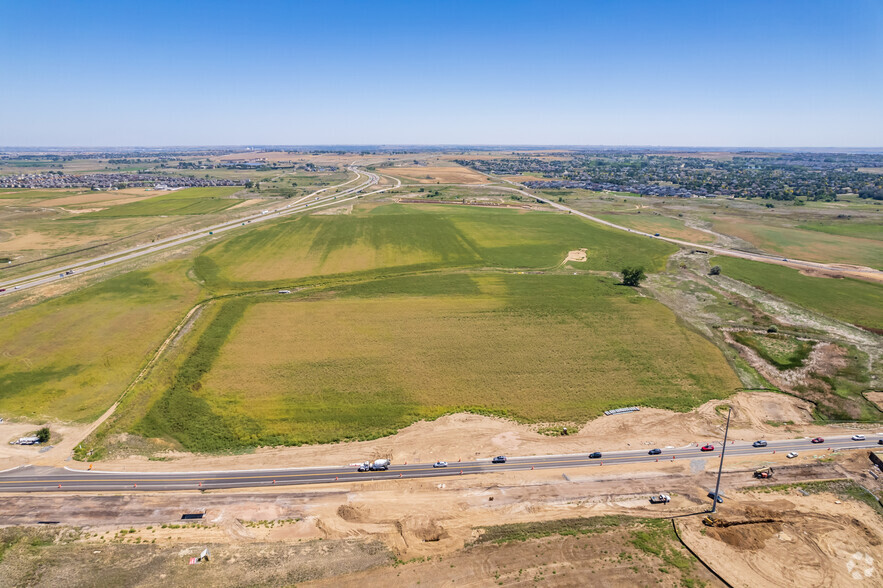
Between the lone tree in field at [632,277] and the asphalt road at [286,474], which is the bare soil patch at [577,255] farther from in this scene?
the asphalt road at [286,474]

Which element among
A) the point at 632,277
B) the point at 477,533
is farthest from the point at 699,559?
the point at 632,277

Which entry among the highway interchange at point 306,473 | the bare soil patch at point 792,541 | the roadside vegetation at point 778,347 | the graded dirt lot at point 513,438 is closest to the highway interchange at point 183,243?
the roadside vegetation at point 778,347

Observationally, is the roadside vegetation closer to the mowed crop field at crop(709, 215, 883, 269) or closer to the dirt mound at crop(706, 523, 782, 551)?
the dirt mound at crop(706, 523, 782, 551)

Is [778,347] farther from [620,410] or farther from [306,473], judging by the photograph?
[306,473]

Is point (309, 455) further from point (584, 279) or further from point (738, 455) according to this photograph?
point (584, 279)

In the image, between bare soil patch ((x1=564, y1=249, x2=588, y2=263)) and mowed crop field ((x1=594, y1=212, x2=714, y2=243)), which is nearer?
bare soil patch ((x1=564, y1=249, x2=588, y2=263))

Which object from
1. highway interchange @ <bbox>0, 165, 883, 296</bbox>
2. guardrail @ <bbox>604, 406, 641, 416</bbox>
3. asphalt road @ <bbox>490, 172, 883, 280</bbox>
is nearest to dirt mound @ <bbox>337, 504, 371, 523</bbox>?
guardrail @ <bbox>604, 406, 641, 416</bbox>
